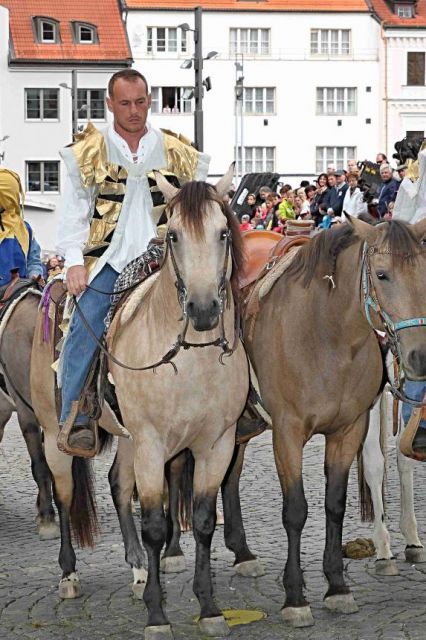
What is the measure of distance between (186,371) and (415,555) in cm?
247

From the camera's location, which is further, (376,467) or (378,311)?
(376,467)

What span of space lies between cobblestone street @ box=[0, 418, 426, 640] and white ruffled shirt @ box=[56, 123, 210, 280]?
1935mm

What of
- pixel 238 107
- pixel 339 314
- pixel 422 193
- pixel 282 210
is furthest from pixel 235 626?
pixel 238 107

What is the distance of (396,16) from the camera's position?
6619 cm

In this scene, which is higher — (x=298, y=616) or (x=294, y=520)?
(x=294, y=520)

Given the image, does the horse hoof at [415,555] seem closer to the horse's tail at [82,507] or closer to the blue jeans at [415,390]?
the blue jeans at [415,390]

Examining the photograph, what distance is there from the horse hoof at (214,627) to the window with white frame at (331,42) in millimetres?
61751

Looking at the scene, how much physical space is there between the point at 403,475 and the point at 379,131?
58.7m

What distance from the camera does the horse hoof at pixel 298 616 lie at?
6.39 m

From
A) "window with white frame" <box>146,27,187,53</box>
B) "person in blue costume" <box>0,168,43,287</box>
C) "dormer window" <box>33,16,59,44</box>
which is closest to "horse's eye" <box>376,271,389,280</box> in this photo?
"person in blue costume" <box>0,168,43,287</box>

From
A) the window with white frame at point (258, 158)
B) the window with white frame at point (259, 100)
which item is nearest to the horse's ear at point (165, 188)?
the window with white frame at point (258, 158)

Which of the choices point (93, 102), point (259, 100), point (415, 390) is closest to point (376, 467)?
point (415, 390)

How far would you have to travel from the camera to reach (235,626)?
6434 mm

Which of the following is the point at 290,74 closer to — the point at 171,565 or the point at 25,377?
the point at 25,377
